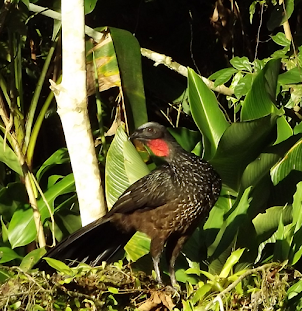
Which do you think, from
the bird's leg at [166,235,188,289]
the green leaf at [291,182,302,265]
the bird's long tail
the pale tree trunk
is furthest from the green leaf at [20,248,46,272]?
the green leaf at [291,182,302,265]

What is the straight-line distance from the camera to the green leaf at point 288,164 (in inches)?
142

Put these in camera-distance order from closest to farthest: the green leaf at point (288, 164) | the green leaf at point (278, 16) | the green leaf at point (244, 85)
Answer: the green leaf at point (288, 164) < the green leaf at point (244, 85) < the green leaf at point (278, 16)

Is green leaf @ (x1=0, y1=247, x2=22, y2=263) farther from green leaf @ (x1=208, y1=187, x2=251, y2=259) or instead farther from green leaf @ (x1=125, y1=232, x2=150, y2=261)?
green leaf @ (x1=208, y1=187, x2=251, y2=259)

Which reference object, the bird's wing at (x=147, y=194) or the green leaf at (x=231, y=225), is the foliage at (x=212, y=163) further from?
the bird's wing at (x=147, y=194)

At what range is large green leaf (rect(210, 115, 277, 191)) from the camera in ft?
10.9

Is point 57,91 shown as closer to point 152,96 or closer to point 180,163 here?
point 180,163

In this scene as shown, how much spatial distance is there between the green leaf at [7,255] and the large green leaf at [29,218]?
0.16 feet

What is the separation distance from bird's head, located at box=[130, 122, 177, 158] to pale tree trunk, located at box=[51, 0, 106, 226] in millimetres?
359

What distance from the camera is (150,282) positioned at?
2.84 metres

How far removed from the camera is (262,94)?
3668 millimetres

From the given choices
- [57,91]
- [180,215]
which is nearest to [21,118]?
[57,91]

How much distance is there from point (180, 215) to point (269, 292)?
0.79 metres

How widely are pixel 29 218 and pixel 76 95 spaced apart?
1173mm

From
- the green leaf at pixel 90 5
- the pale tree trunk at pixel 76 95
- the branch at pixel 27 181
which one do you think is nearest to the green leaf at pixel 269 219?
the pale tree trunk at pixel 76 95
